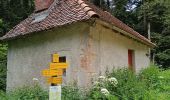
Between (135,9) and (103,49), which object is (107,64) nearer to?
(103,49)

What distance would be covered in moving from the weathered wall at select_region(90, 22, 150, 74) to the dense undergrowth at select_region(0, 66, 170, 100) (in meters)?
0.61

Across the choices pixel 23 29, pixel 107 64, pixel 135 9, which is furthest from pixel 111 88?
pixel 135 9

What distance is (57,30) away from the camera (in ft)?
47.2

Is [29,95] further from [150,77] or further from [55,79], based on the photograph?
[150,77]

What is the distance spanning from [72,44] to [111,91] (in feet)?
8.90

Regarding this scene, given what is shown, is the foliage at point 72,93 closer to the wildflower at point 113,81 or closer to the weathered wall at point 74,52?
the weathered wall at point 74,52

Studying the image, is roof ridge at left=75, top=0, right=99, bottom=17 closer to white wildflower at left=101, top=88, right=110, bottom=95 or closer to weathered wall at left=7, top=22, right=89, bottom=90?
weathered wall at left=7, top=22, right=89, bottom=90

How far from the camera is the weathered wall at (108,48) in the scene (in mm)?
13555

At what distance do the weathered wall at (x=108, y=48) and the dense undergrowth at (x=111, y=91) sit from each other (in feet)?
2.02

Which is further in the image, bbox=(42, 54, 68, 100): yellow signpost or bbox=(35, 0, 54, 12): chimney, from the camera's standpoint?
bbox=(35, 0, 54, 12): chimney

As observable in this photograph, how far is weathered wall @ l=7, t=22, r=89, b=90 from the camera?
13.5 m

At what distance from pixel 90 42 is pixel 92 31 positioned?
18.4 inches

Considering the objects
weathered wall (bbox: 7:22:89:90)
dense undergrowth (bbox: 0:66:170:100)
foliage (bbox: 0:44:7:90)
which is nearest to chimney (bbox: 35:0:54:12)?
weathered wall (bbox: 7:22:89:90)

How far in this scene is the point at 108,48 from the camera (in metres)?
14.4
